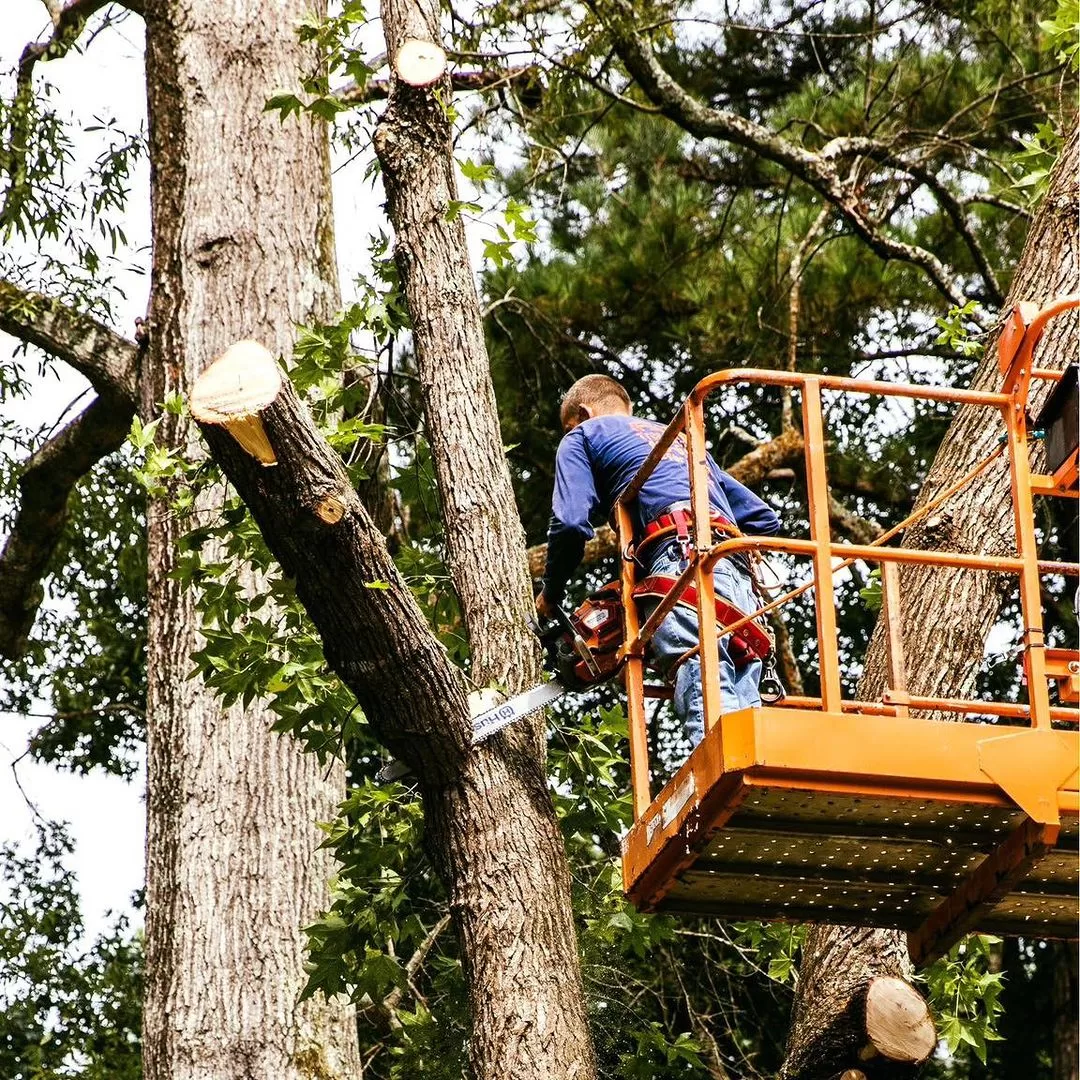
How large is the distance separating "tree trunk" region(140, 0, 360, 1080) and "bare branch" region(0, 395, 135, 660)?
131 cm

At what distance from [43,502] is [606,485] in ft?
16.3

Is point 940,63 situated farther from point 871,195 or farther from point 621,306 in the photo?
point 621,306

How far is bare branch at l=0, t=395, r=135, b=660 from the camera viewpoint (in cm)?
938

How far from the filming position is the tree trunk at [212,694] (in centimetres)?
673

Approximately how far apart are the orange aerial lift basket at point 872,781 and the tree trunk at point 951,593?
0.89ft

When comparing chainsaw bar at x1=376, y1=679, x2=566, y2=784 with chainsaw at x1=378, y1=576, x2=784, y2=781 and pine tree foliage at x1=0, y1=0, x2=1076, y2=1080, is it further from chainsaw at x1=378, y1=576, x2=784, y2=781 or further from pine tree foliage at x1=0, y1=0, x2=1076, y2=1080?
pine tree foliage at x1=0, y1=0, x2=1076, y2=1080

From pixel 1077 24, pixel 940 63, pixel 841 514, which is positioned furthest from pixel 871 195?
pixel 1077 24

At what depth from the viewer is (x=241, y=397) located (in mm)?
4340

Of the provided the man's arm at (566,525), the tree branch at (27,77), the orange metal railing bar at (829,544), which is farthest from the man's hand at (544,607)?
the tree branch at (27,77)

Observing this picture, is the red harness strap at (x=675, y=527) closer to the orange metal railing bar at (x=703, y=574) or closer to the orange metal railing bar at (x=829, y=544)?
the orange metal railing bar at (x=829, y=544)

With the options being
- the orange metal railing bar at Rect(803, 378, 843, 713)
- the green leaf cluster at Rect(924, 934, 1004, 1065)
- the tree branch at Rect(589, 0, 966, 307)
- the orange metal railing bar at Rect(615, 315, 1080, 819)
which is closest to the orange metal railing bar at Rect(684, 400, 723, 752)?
the orange metal railing bar at Rect(615, 315, 1080, 819)

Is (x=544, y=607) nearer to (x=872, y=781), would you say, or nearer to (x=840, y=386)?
(x=840, y=386)

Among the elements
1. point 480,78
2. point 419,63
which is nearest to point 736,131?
point 480,78

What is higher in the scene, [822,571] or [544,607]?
[544,607]
